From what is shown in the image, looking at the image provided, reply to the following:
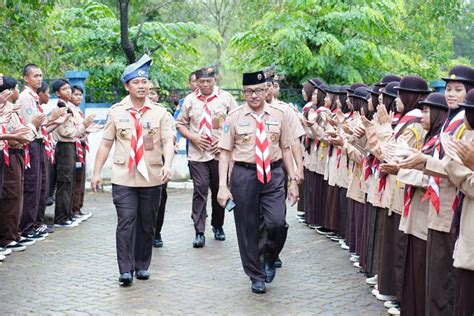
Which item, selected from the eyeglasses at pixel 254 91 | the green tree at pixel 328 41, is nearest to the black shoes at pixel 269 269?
the eyeglasses at pixel 254 91

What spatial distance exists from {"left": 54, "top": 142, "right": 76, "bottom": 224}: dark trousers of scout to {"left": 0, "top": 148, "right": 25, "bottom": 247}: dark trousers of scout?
1.86 meters

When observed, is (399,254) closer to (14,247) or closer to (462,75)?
(462,75)

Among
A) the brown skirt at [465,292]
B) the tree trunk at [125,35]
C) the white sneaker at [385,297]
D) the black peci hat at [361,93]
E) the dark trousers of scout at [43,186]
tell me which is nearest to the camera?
the brown skirt at [465,292]

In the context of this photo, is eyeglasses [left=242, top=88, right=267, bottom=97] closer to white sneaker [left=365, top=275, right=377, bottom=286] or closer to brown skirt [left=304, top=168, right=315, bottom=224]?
white sneaker [left=365, top=275, right=377, bottom=286]

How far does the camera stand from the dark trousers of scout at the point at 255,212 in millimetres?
8664

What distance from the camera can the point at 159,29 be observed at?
19.0 metres

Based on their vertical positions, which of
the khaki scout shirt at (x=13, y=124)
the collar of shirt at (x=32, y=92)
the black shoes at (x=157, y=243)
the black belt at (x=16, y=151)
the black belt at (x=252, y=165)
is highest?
the collar of shirt at (x=32, y=92)

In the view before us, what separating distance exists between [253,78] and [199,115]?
9.74 ft

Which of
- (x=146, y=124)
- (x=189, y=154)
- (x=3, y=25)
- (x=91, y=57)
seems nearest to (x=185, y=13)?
(x=91, y=57)

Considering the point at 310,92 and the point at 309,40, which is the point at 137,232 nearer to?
the point at 310,92

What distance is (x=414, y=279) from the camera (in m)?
7.12

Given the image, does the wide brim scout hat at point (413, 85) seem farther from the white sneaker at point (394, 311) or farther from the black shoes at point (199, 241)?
the black shoes at point (199, 241)

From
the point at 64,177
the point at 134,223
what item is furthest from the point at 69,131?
the point at 134,223

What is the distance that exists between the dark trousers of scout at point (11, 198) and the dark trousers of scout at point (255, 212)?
11.4ft
